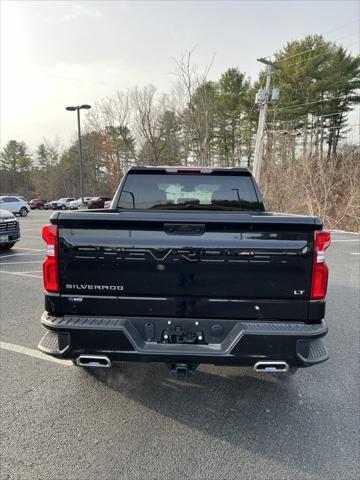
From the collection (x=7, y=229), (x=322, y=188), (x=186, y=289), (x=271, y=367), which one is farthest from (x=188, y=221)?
(x=322, y=188)

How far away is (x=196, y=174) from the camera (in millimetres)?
3752

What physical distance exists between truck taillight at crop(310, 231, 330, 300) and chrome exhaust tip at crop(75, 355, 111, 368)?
60.7 inches

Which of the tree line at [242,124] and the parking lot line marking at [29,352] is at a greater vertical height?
the tree line at [242,124]

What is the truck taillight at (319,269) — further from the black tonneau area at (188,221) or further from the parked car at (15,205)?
the parked car at (15,205)

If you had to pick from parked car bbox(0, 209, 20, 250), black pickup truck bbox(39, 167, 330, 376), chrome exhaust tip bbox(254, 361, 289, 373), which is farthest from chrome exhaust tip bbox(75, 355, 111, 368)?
parked car bbox(0, 209, 20, 250)

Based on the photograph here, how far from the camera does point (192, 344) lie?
238 centimetres

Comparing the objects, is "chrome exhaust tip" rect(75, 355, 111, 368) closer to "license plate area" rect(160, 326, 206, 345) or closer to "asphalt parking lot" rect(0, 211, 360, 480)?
"license plate area" rect(160, 326, 206, 345)

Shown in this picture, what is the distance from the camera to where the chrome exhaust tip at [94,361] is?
2.39 meters

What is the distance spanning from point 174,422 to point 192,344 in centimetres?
77

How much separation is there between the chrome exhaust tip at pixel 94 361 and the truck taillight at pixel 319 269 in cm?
154

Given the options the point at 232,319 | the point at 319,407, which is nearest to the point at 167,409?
the point at 232,319

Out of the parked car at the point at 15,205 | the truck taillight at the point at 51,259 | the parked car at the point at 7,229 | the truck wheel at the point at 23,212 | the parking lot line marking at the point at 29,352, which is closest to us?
the truck taillight at the point at 51,259

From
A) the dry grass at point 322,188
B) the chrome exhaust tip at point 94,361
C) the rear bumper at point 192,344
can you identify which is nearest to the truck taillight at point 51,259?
the rear bumper at point 192,344

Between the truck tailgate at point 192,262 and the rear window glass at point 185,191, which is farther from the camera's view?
the rear window glass at point 185,191
